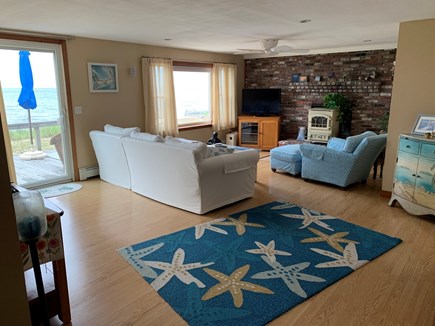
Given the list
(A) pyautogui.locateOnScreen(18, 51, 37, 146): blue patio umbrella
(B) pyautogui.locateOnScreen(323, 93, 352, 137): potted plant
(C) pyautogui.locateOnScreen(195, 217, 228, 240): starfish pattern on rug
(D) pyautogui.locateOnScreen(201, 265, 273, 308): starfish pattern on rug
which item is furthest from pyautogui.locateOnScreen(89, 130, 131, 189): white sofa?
(B) pyautogui.locateOnScreen(323, 93, 352, 137): potted plant

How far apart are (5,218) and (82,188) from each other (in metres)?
4.20

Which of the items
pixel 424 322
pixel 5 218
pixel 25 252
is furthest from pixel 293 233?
pixel 5 218

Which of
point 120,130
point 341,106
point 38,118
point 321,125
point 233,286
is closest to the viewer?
point 233,286

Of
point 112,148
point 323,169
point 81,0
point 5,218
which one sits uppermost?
point 81,0

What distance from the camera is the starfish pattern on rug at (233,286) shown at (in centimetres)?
240

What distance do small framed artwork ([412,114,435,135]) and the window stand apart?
4.61 metres

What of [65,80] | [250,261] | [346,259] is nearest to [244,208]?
[250,261]

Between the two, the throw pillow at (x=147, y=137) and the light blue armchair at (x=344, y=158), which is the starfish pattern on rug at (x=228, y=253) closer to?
the throw pillow at (x=147, y=137)

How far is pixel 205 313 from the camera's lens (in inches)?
87.6

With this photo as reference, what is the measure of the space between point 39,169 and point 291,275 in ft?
14.4

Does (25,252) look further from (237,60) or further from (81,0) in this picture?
(237,60)

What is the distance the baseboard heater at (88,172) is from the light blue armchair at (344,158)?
3.55 m

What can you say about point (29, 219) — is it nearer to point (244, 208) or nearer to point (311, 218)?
point (244, 208)

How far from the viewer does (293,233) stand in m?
3.45
